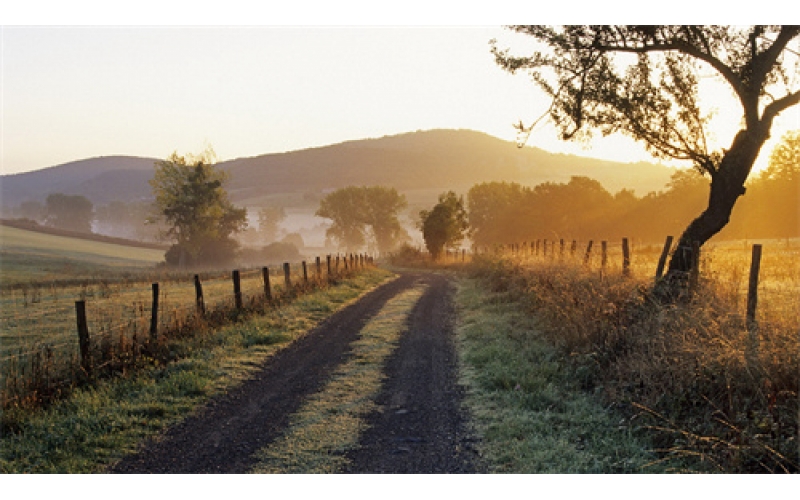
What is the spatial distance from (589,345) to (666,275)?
3349 mm

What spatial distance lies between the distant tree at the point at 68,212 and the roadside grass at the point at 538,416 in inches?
6182

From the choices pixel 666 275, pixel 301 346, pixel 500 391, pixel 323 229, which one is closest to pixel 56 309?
pixel 301 346

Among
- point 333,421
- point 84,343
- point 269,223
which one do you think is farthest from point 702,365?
point 269,223

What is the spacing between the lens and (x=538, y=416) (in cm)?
779

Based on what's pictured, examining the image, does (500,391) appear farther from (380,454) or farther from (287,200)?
(287,200)

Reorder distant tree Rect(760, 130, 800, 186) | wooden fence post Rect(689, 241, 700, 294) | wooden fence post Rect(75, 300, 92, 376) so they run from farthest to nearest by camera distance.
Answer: distant tree Rect(760, 130, 800, 186), wooden fence post Rect(689, 241, 700, 294), wooden fence post Rect(75, 300, 92, 376)

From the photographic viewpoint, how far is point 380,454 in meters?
6.59

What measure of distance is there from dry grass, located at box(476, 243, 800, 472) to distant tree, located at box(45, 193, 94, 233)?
159 m

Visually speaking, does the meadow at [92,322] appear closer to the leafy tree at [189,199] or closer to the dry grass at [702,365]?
the dry grass at [702,365]

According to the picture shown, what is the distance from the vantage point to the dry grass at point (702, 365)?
593 cm

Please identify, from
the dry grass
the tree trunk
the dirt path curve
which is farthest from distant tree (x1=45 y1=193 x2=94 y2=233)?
the dry grass

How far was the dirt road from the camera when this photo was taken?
6.41 meters

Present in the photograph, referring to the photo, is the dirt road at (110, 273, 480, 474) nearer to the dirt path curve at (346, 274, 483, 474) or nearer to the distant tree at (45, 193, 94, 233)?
the dirt path curve at (346, 274, 483, 474)

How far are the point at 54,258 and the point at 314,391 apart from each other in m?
56.2
